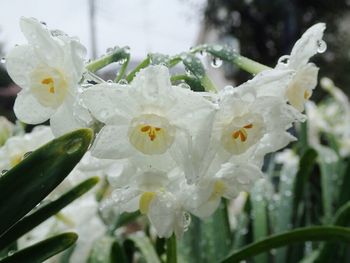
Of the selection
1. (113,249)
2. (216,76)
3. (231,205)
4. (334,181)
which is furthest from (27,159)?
(216,76)

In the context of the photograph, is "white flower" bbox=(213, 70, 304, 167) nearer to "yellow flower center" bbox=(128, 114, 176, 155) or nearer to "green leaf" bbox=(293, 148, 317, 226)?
"yellow flower center" bbox=(128, 114, 176, 155)

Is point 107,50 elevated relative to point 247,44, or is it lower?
elevated

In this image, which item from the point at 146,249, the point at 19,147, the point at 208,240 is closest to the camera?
the point at 19,147

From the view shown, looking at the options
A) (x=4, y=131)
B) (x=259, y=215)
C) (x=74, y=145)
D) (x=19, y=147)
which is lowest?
(x=259, y=215)

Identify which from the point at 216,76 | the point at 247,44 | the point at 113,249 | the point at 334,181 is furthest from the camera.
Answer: the point at 216,76

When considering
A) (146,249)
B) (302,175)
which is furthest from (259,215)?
(146,249)

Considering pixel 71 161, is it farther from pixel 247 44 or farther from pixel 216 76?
pixel 216 76

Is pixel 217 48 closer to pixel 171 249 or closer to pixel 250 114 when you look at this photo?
pixel 250 114
